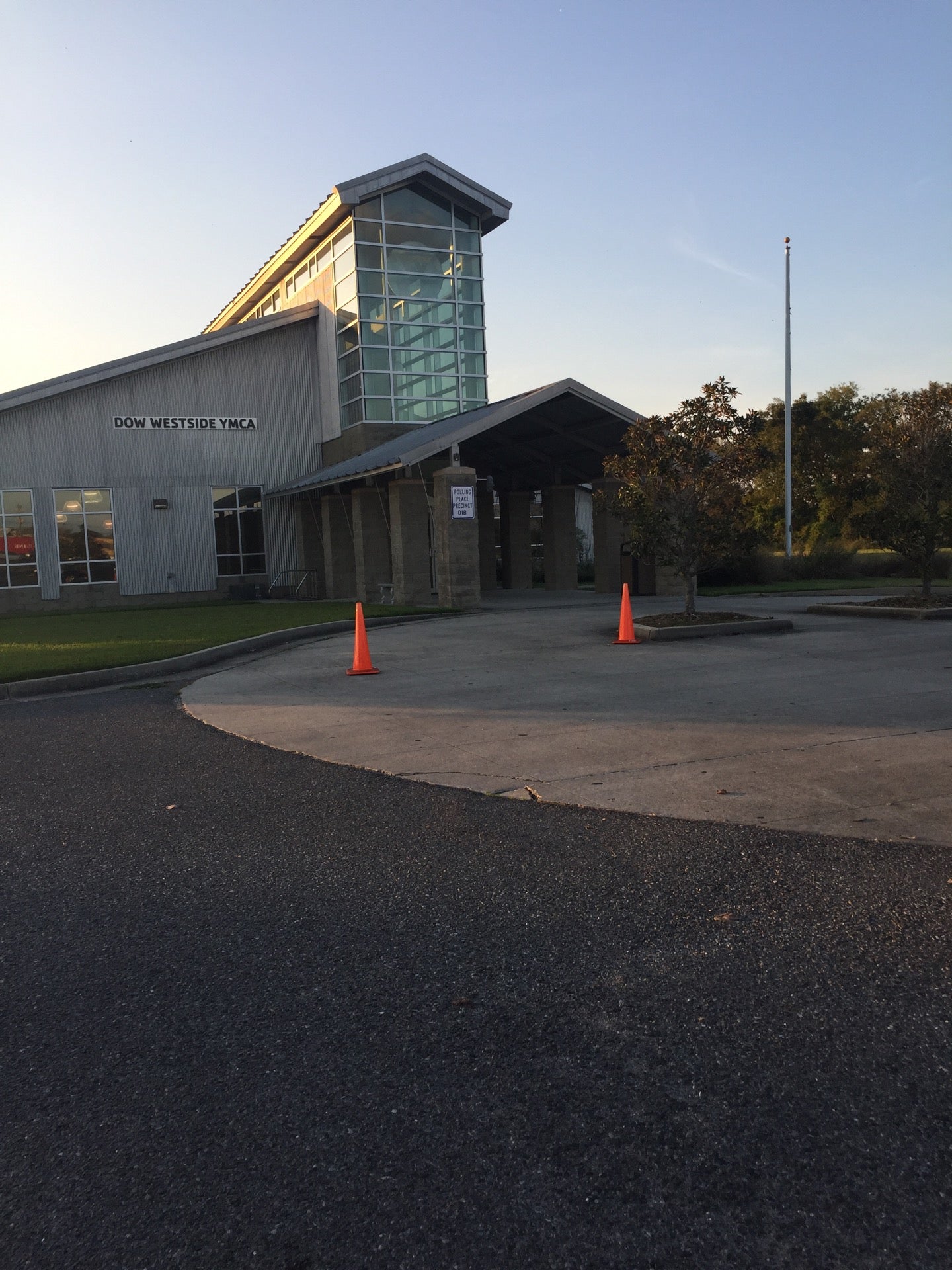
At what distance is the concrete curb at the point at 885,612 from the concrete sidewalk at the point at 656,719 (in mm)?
830

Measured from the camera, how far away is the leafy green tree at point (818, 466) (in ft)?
199

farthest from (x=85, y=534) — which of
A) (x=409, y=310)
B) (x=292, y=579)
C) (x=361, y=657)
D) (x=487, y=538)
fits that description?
(x=361, y=657)

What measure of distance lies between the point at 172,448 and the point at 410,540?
1086cm

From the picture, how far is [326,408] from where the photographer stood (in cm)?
3244

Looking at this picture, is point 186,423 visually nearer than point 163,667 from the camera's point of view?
No

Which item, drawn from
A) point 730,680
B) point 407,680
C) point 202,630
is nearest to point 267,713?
point 407,680

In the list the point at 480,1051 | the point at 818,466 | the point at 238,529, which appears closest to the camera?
the point at 480,1051

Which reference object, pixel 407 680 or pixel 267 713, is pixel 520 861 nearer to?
pixel 267 713

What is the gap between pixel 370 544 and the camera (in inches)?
1053

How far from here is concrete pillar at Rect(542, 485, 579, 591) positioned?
31234mm

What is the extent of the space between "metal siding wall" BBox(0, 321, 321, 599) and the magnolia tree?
57.9 feet

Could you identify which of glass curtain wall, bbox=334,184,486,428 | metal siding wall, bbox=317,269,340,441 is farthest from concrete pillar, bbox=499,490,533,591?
metal siding wall, bbox=317,269,340,441

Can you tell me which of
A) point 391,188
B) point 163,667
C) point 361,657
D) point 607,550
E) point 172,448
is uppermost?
point 391,188

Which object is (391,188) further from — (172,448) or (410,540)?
(410,540)
